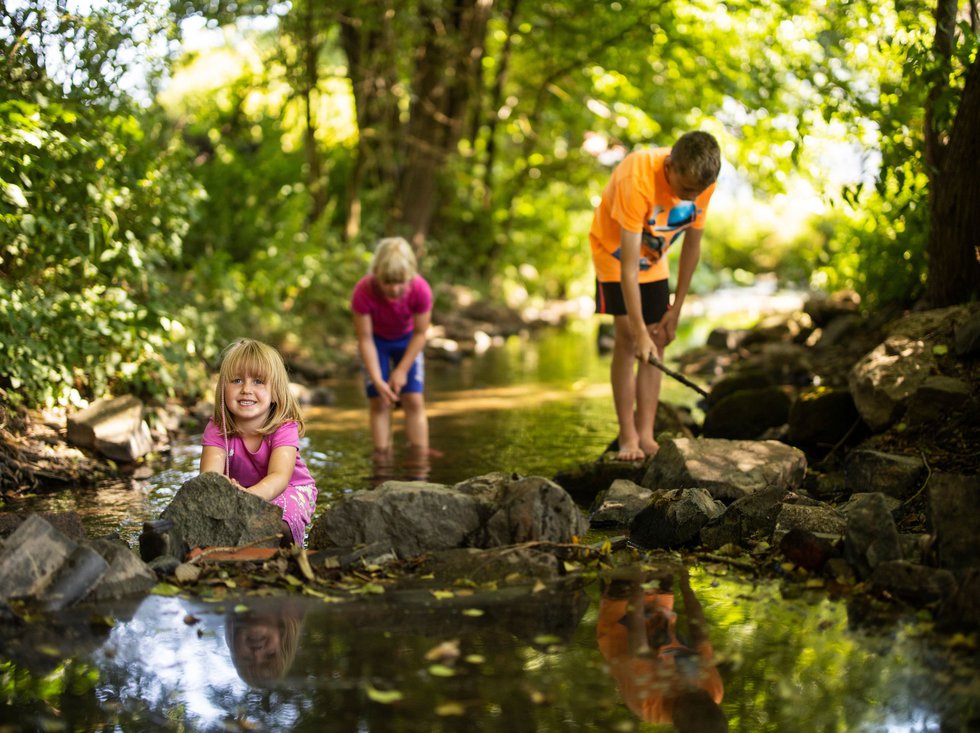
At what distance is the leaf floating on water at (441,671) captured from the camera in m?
3.22

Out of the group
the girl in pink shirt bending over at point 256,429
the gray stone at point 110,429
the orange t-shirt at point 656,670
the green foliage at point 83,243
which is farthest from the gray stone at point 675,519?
the green foliage at point 83,243

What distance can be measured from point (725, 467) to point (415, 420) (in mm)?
2633

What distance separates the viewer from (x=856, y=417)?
6.80 meters

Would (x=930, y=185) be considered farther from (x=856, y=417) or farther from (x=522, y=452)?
(x=522, y=452)

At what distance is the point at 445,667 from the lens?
129 inches

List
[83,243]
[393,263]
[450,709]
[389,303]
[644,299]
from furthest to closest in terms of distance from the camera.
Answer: [389,303] < [83,243] < [393,263] < [644,299] < [450,709]

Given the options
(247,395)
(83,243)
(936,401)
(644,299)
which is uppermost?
(83,243)

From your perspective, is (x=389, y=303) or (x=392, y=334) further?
(x=392, y=334)


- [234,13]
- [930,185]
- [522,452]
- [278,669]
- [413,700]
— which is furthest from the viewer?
[234,13]

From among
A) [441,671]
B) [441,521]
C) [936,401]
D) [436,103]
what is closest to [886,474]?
→ [936,401]

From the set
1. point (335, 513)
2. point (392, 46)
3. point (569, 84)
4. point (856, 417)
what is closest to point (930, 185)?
point (856, 417)

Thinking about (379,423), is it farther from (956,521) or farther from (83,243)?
(956,521)

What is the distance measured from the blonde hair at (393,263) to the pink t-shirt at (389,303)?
129mm

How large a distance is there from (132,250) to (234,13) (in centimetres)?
245
